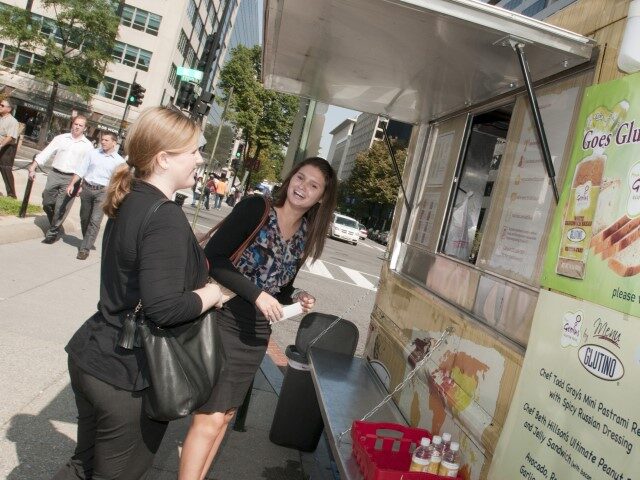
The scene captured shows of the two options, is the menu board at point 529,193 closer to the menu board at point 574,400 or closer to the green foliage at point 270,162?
the menu board at point 574,400

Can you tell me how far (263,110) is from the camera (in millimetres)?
50875

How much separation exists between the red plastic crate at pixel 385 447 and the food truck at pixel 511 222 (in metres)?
0.20

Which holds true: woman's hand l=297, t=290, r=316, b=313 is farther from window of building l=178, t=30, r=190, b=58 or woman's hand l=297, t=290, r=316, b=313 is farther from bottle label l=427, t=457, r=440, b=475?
window of building l=178, t=30, r=190, b=58

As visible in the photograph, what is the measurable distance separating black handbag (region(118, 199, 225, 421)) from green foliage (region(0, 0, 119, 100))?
45.8m

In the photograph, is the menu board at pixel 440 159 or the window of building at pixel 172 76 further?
the window of building at pixel 172 76

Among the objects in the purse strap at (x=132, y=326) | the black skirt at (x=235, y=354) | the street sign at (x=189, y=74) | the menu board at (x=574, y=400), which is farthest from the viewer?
the street sign at (x=189, y=74)

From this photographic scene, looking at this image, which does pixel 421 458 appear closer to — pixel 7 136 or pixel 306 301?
pixel 306 301

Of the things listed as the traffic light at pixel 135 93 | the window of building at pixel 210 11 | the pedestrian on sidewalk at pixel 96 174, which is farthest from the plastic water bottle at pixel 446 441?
the window of building at pixel 210 11

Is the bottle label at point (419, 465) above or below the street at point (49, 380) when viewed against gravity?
above

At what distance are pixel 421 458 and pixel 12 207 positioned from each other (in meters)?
9.24

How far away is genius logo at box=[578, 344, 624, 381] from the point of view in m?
1.80

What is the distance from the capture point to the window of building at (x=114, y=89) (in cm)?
5147

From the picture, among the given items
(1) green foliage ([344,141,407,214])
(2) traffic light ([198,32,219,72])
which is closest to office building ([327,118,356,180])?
(1) green foliage ([344,141,407,214])

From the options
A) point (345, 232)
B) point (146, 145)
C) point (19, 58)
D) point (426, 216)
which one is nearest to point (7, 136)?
point (426, 216)
